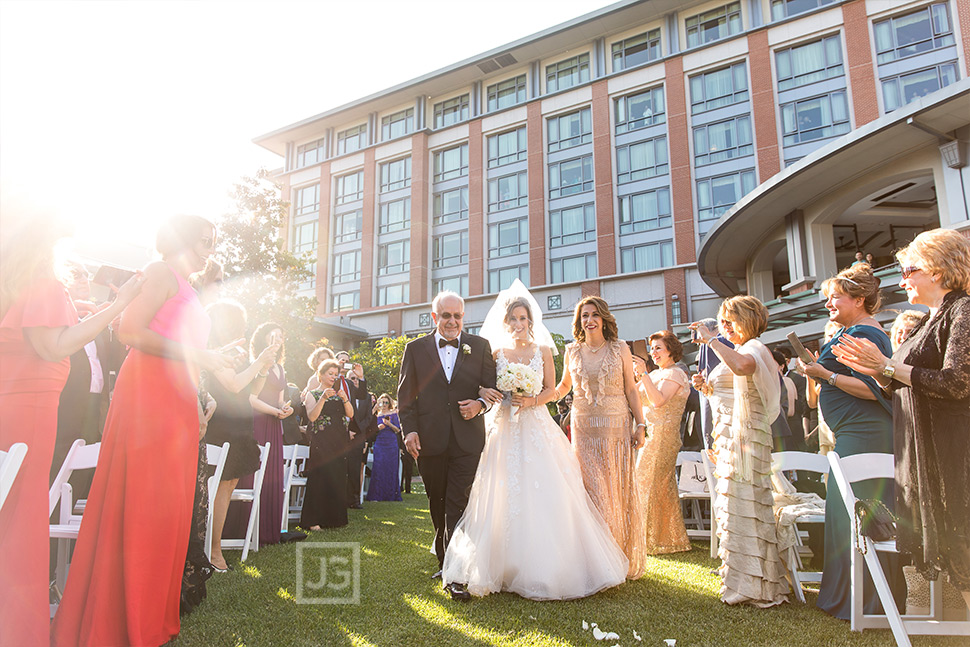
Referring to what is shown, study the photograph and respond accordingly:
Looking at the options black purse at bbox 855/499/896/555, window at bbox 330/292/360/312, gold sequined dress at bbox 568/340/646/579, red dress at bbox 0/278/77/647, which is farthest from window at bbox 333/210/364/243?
black purse at bbox 855/499/896/555

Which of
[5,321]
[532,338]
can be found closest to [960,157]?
[532,338]

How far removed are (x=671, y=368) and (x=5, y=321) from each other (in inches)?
246

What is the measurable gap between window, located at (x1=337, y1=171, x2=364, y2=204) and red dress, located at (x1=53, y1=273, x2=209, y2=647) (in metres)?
42.0

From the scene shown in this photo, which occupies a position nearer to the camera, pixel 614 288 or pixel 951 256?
pixel 951 256

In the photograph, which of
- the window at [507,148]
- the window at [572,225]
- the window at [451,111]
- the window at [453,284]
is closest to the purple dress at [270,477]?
the window at [572,225]

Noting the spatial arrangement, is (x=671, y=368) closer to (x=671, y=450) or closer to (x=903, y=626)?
(x=671, y=450)

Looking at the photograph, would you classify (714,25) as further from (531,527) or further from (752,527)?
(531,527)

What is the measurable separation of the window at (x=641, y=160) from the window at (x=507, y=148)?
22.0 ft

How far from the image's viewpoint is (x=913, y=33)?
2745cm

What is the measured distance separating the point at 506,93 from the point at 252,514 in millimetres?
38100

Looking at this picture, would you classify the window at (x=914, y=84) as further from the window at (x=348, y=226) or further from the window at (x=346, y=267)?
the window at (x=346, y=267)

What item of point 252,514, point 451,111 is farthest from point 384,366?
point 252,514

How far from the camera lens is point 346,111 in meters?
43.5

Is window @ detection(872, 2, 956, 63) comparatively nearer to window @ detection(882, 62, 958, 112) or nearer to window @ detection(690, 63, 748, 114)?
window @ detection(882, 62, 958, 112)
